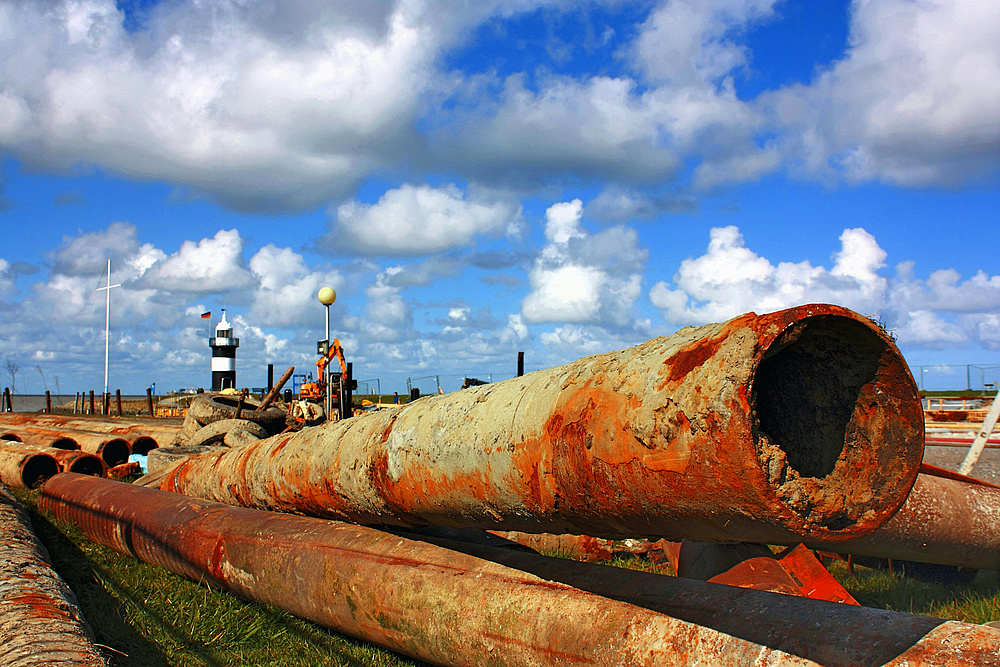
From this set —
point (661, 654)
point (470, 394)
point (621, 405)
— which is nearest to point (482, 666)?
point (661, 654)

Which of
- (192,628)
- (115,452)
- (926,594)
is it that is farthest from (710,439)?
(115,452)

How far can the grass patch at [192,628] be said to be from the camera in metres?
3.90

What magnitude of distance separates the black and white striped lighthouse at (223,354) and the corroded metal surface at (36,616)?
5771 centimetres

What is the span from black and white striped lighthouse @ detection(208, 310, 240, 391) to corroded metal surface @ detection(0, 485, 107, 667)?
57.7m

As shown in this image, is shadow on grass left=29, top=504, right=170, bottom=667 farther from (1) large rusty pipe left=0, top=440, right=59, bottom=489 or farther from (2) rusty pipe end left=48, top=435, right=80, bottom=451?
(2) rusty pipe end left=48, top=435, right=80, bottom=451

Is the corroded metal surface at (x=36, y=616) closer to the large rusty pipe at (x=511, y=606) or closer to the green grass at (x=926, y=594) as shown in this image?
the large rusty pipe at (x=511, y=606)

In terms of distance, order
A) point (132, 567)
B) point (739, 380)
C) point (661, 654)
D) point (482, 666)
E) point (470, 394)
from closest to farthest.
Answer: point (739, 380) → point (661, 654) → point (482, 666) → point (470, 394) → point (132, 567)

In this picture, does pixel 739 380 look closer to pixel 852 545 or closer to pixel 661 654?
pixel 661 654

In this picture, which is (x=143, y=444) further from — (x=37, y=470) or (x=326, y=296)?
A: (x=326, y=296)

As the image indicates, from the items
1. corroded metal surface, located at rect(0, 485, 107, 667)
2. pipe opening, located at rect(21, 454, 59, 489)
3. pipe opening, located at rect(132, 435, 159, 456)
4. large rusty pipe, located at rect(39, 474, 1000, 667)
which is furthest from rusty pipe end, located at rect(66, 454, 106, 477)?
large rusty pipe, located at rect(39, 474, 1000, 667)

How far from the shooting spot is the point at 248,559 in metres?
4.60

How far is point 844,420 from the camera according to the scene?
238 centimetres

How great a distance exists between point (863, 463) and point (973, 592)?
13.4 feet

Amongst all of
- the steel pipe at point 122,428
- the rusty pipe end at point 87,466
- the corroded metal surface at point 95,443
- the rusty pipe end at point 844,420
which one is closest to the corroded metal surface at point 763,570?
the rusty pipe end at point 844,420
